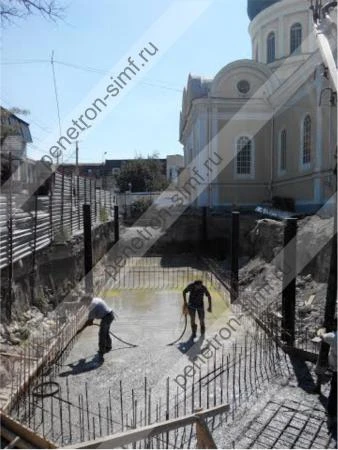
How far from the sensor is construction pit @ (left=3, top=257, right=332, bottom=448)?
555 centimetres

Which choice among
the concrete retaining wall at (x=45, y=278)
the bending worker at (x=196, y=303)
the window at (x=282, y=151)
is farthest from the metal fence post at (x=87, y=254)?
the window at (x=282, y=151)

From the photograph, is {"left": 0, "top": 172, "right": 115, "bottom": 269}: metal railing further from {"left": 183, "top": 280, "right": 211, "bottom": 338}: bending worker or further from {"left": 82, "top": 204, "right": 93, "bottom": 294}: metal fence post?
{"left": 183, "top": 280, "right": 211, "bottom": 338}: bending worker

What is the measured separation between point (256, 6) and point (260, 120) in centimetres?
948

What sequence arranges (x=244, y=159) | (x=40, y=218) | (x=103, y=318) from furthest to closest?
(x=244, y=159) < (x=40, y=218) < (x=103, y=318)

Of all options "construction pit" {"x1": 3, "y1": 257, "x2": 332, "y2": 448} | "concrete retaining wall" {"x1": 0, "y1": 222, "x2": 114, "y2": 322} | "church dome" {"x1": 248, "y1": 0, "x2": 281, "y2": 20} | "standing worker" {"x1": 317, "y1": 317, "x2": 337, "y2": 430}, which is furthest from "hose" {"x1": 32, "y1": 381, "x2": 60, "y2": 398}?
"church dome" {"x1": 248, "y1": 0, "x2": 281, "y2": 20}

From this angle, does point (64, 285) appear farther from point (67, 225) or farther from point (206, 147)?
point (206, 147)

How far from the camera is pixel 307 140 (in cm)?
2066

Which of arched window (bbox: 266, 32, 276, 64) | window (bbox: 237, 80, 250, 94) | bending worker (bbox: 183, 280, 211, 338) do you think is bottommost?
bending worker (bbox: 183, 280, 211, 338)

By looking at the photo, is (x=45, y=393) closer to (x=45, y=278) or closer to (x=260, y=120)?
(x=45, y=278)

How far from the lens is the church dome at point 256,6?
28309 mm

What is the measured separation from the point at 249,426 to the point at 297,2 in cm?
2635

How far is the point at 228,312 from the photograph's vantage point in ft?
37.7

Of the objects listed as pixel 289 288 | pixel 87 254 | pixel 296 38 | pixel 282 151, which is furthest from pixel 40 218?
pixel 296 38

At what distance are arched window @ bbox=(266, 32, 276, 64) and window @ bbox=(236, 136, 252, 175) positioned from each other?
274 inches
